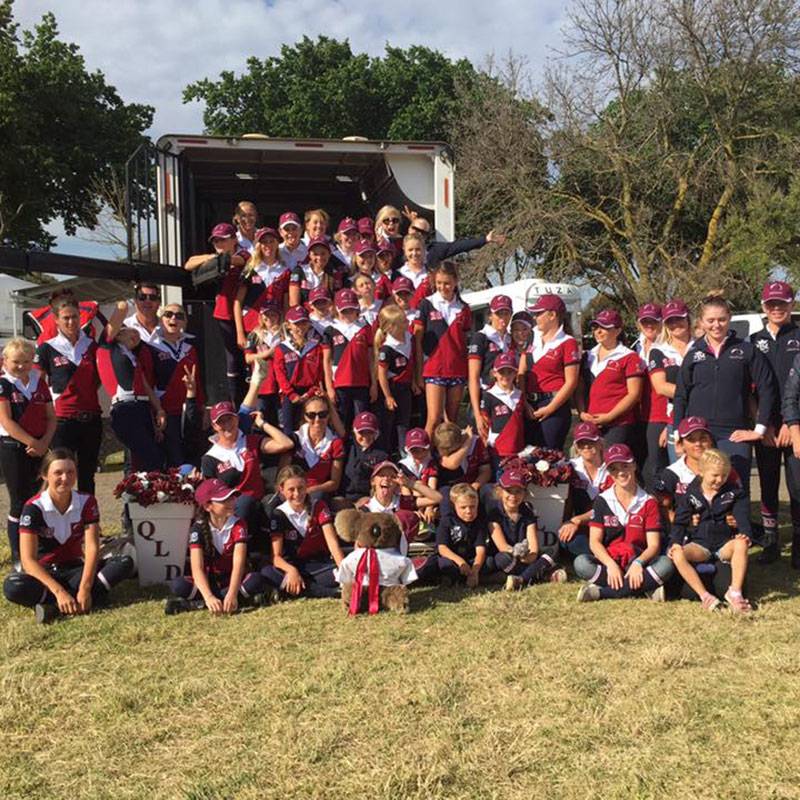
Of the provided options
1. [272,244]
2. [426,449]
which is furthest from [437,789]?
[272,244]

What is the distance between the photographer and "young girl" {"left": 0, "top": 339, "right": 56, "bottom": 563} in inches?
201

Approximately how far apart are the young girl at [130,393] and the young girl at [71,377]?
121mm

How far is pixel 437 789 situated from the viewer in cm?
262

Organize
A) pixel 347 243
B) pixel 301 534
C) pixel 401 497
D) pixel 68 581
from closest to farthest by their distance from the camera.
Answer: pixel 68 581 < pixel 301 534 < pixel 401 497 < pixel 347 243

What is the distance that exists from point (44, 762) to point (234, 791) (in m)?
0.80

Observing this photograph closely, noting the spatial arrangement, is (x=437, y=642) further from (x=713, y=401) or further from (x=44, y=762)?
(x=713, y=401)

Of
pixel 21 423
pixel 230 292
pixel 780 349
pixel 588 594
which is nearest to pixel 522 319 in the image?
pixel 780 349

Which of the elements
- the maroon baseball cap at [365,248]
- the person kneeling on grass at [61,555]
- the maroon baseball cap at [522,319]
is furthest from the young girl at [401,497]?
the maroon baseball cap at [365,248]

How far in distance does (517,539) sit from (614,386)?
147 centimetres

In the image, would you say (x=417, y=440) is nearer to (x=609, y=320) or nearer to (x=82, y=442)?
(x=609, y=320)

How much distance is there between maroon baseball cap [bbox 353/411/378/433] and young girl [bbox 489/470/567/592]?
1052 mm

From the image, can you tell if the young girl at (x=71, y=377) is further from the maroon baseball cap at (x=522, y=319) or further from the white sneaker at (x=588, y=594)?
the white sneaker at (x=588, y=594)

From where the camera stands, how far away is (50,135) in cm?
2564

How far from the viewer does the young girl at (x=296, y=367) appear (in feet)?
20.4
